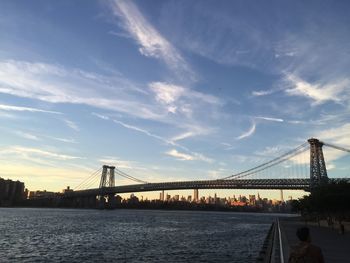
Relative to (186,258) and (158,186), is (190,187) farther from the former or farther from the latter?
(186,258)

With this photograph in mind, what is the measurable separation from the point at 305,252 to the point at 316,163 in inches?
4263

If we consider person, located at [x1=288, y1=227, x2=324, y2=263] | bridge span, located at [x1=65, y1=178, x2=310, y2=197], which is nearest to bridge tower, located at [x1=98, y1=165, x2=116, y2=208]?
bridge span, located at [x1=65, y1=178, x2=310, y2=197]

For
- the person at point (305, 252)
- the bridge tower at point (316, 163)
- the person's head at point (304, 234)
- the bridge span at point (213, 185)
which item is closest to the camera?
the person at point (305, 252)

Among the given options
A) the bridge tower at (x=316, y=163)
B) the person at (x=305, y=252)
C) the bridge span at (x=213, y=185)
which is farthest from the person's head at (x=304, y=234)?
the bridge span at (x=213, y=185)

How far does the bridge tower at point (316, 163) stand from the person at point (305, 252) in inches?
4074

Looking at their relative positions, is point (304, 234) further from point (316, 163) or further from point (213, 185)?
point (213, 185)

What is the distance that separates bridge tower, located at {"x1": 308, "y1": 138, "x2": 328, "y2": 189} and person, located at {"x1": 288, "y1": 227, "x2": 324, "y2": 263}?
340 ft

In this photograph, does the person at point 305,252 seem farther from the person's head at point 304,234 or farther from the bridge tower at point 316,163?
the bridge tower at point 316,163

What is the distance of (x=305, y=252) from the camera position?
6.91 meters

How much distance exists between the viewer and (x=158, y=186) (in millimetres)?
143125

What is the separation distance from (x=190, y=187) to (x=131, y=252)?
104m

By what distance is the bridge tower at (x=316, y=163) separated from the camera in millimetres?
106650

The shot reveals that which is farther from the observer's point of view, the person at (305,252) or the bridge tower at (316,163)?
the bridge tower at (316,163)

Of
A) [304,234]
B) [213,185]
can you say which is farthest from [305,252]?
[213,185]
